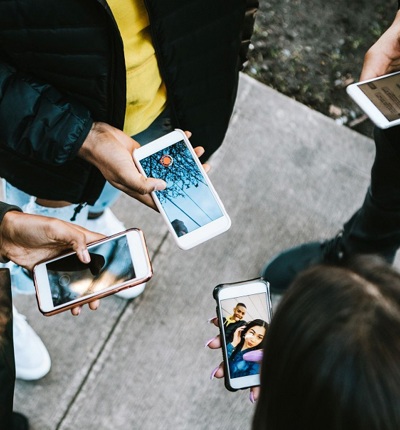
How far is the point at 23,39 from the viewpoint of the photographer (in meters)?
1.45

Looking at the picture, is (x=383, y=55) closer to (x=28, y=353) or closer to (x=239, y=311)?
(x=239, y=311)

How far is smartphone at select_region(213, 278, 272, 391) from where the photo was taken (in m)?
1.72

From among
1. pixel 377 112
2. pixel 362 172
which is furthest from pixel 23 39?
pixel 362 172

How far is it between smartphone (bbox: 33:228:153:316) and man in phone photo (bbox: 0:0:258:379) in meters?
0.19

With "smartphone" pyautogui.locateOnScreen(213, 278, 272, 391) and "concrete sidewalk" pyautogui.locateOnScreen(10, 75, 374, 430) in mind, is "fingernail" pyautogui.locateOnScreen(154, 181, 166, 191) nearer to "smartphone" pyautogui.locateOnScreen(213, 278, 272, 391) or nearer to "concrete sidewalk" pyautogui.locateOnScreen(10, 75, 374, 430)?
"smartphone" pyautogui.locateOnScreen(213, 278, 272, 391)

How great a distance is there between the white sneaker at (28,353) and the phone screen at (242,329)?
2.98 ft

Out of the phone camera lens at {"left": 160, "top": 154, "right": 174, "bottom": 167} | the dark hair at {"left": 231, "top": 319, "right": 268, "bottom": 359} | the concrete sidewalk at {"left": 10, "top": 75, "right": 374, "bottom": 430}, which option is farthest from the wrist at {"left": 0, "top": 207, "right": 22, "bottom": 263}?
the concrete sidewalk at {"left": 10, "top": 75, "right": 374, "bottom": 430}

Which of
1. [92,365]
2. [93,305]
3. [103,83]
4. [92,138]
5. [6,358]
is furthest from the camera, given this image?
[92,365]

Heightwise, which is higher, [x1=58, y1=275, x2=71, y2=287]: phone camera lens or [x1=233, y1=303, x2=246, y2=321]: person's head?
[x1=58, y1=275, x2=71, y2=287]: phone camera lens

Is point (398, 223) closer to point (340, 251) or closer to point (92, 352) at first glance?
point (340, 251)

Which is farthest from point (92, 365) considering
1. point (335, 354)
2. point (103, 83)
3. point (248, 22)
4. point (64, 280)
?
point (335, 354)

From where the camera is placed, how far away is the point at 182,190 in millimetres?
1877

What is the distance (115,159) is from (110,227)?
846mm

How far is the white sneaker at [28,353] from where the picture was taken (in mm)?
2193
